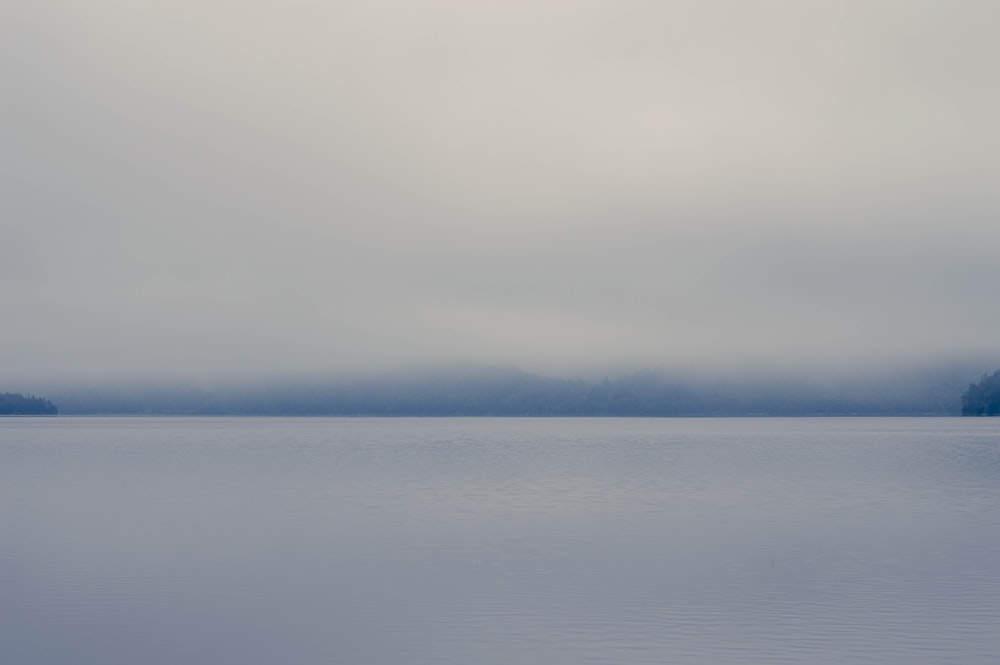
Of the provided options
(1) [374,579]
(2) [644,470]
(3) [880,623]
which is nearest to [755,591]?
(3) [880,623]

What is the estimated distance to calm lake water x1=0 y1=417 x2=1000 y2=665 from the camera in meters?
28.3

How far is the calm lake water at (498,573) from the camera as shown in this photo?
28266 mm

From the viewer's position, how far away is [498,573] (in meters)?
39.3

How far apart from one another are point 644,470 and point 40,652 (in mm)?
80673

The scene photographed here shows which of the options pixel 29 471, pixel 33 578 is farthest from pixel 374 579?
pixel 29 471

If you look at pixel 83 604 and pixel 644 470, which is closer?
pixel 83 604

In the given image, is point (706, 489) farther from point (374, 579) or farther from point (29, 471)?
point (29, 471)

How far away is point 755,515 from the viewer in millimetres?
59688

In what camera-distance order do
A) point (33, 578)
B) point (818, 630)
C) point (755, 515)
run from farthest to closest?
point (755, 515)
point (33, 578)
point (818, 630)

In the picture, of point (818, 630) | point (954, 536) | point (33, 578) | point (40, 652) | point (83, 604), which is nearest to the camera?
point (40, 652)

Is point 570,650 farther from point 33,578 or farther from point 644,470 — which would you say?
point 644,470

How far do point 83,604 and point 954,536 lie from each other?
3803cm

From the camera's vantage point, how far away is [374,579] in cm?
3859

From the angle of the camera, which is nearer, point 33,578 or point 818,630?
point 818,630
